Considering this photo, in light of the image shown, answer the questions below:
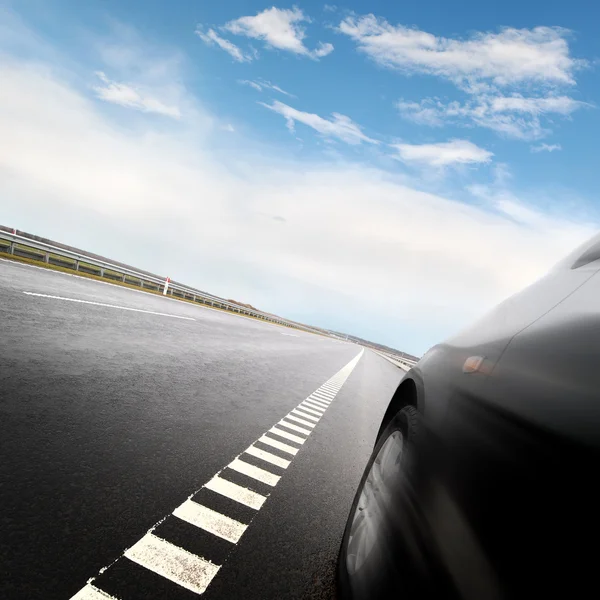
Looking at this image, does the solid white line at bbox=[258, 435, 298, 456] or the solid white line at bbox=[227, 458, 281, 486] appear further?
the solid white line at bbox=[258, 435, 298, 456]

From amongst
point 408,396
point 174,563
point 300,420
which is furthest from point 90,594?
point 300,420

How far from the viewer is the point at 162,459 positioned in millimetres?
3629

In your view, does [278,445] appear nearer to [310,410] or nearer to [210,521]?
[210,521]

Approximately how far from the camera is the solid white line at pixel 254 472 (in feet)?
12.5

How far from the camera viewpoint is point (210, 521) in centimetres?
283

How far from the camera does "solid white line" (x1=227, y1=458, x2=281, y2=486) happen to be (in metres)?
3.81

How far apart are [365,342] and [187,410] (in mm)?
103721

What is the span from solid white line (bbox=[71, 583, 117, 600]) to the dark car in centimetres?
103

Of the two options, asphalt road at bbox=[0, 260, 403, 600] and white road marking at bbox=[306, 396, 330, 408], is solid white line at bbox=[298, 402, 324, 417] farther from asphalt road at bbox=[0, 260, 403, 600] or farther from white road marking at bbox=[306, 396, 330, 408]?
white road marking at bbox=[306, 396, 330, 408]

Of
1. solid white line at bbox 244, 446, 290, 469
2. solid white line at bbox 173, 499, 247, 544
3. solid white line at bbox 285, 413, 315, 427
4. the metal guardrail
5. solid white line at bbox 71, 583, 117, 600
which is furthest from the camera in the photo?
the metal guardrail

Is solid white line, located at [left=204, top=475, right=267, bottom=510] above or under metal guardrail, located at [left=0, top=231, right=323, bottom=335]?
under

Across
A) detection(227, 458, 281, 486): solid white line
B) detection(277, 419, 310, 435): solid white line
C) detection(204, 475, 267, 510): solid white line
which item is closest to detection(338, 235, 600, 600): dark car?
detection(204, 475, 267, 510): solid white line

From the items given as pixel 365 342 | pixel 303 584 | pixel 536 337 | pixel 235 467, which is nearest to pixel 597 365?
pixel 536 337

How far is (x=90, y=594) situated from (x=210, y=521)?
100 centimetres
